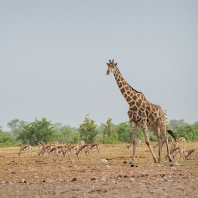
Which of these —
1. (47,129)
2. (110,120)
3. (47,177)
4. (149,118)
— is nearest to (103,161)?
(149,118)

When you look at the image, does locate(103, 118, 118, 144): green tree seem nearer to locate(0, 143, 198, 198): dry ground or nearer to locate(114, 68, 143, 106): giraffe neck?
locate(114, 68, 143, 106): giraffe neck

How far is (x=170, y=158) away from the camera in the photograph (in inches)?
736

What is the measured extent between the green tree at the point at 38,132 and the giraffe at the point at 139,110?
1219 inches

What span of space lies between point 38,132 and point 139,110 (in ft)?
105

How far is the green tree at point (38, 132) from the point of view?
49.0 metres

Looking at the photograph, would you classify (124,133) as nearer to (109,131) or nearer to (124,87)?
(109,131)

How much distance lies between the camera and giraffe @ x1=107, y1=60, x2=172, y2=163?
17938mm

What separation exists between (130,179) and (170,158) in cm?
670

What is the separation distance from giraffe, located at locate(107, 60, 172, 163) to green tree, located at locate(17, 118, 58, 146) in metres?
31.0

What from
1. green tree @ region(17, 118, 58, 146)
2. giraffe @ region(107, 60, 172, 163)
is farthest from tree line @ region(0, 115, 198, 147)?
giraffe @ region(107, 60, 172, 163)

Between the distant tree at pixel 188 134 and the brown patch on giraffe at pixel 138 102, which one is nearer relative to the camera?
the brown patch on giraffe at pixel 138 102

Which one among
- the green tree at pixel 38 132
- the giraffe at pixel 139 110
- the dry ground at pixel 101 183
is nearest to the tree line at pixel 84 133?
the green tree at pixel 38 132

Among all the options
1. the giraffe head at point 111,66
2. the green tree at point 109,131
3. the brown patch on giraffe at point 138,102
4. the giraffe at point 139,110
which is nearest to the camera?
the giraffe at point 139,110

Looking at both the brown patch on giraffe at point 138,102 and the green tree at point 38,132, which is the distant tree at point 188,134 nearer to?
the green tree at point 38,132
